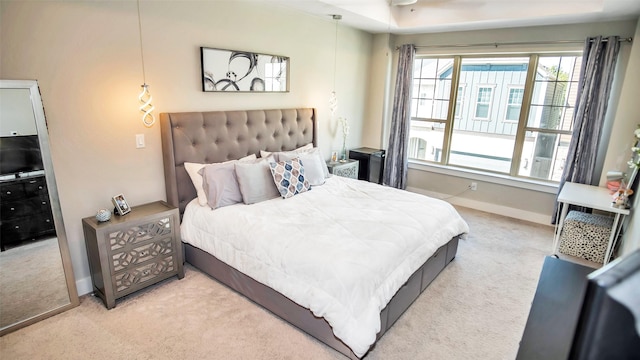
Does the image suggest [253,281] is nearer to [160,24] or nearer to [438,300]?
[438,300]

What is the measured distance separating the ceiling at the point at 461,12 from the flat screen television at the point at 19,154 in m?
2.45

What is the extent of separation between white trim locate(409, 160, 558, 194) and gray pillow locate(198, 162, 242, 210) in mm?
3314

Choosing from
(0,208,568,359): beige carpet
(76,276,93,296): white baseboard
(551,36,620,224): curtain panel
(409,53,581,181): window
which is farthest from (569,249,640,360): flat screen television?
(409,53,581,181): window

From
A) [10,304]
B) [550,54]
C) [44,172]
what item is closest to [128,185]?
[44,172]

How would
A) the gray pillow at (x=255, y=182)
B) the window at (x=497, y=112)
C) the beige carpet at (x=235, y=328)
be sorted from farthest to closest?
1. the window at (x=497, y=112)
2. the gray pillow at (x=255, y=182)
3. the beige carpet at (x=235, y=328)

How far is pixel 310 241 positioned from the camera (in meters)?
2.41

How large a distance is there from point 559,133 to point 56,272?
215 inches

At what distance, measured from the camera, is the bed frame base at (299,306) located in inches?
89.7

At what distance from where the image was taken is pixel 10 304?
2361 millimetres

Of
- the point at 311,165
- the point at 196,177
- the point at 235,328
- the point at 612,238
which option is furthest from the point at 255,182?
the point at 612,238

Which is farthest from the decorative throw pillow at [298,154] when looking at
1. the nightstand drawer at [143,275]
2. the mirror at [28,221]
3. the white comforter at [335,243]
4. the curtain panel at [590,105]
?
the curtain panel at [590,105]

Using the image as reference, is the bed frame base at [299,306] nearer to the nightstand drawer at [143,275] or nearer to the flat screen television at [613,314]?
the nightstand drawer at [143,275]

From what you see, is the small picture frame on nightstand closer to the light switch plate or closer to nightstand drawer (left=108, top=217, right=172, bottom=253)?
nightstand drawer (left=108, top=217, right=172, bottom=253)

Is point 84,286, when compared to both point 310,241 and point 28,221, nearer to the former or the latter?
point 28,221
